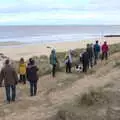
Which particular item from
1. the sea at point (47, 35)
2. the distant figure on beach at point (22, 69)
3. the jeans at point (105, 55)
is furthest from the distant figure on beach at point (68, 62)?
the sea at point (47, 35)

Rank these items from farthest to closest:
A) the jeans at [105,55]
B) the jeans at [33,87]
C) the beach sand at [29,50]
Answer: the beach sand at [29,50] < the jeans at [105,55] < the jeans at [33,87]

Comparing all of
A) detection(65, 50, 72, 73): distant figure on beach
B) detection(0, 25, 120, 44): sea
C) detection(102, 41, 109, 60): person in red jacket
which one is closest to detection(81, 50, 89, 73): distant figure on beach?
detection(65, 50, 72, 73): distant figure on beach

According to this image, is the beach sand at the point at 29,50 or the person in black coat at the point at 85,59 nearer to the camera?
the person in black coat at the point at 85,59

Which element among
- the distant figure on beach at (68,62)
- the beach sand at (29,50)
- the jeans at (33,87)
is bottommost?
the beach sand at (29,50)

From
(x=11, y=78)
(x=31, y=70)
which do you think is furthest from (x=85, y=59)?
(x=11, y=78)

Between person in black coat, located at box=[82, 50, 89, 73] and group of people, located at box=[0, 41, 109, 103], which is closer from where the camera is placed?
group of people, located at box=[0, 41, 109, 103]

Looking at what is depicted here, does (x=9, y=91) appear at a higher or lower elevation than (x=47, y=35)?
lower

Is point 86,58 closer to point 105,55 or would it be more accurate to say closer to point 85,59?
point 85,59

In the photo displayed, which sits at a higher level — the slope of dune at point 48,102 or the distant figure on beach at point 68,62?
the distant figure on beach at point 68,62

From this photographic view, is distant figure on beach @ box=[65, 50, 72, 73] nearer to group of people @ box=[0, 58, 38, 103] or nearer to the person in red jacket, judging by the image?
the person in red jacket

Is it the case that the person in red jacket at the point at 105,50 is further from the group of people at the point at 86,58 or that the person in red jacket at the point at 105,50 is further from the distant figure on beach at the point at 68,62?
the distant figure on beach at the point at 68,62

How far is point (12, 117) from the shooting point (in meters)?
10.6

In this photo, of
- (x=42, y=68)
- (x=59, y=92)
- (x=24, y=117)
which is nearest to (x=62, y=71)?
(x=42, y=68)

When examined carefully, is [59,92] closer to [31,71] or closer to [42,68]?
[31,71]
